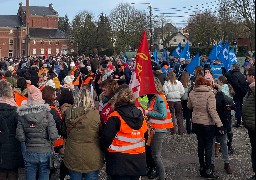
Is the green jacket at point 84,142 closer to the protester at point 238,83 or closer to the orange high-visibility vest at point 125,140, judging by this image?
the orange high-visibility vest at point 125,140

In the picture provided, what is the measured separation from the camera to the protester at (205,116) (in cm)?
760

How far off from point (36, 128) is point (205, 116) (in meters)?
3.11

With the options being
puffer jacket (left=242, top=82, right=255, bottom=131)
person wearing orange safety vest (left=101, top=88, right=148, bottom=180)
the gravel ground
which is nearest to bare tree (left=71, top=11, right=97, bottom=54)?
the gravel ground

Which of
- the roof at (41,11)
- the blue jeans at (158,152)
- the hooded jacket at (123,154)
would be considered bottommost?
the blue jeans at (158,152)

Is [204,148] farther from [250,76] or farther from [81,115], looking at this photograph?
[81,115]

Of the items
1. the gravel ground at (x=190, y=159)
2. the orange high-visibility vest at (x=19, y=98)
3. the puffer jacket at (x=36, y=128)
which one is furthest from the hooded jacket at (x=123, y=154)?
the orange high-visibility vest at (x=19, y=98)

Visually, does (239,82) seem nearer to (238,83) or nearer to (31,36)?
(238,83)

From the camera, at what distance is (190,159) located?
30.8 feet

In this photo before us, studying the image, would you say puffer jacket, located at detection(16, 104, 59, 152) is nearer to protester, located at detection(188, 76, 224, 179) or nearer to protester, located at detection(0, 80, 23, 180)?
protester, located at detection(0, 80, 23, 180)

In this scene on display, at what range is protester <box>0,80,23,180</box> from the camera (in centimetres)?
614

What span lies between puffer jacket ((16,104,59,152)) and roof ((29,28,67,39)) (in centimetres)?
11438

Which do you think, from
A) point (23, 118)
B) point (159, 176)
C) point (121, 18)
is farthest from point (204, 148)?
point (121, 18)

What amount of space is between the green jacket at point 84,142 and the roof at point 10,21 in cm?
11925

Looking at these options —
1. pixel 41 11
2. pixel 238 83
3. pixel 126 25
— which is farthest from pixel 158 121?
pixel 41 11
